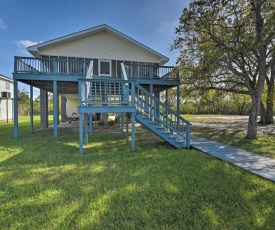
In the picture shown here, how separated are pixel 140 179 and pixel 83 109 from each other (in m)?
3.37

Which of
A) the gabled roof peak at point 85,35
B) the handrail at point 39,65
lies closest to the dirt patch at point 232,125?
the gabled roof peak at point 85,35

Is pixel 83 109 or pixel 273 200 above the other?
pixel 83 109

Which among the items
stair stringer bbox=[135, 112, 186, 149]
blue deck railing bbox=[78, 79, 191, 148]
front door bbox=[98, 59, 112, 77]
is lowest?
stair stringer bbox=[135, 112, 186, 149]

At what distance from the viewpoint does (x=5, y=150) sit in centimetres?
677

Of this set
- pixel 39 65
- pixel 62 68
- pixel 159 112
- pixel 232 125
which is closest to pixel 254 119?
pixel 159 112

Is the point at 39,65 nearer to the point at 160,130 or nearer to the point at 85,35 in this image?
the point at 85,35

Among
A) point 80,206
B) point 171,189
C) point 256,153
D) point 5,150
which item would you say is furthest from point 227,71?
point 5,150

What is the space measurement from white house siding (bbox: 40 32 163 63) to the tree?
5679 mm

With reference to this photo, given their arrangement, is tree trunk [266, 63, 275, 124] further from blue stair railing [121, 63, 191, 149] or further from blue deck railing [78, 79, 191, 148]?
blue deck railing [78, 79, 191, 148]

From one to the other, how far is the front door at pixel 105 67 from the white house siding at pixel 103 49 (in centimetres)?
32

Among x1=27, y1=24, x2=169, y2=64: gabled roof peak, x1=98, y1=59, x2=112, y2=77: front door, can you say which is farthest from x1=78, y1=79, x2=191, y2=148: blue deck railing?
x1=27, y1=24, x2=169, y2=64: gabled roof peak

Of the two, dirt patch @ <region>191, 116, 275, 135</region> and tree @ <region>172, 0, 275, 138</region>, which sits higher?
tree @ <region>172, 0, 275, 138</region>

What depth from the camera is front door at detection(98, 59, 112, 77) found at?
1460 centimetres

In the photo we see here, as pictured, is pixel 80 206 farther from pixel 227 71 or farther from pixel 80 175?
pixel 227 71
